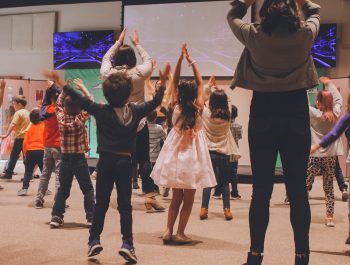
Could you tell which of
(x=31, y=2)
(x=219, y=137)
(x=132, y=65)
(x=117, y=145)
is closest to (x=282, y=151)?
(x=117, y=145)

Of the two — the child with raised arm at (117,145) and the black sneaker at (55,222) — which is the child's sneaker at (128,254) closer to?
the child with raised arm at (117,145)

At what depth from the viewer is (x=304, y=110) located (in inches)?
103

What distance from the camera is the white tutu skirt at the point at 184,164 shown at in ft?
13.5

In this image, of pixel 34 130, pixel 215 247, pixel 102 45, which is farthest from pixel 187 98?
pixel 102 45

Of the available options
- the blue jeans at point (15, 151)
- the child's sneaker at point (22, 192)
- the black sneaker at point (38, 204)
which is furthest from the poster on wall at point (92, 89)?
the black sneaker at point (38, 204)

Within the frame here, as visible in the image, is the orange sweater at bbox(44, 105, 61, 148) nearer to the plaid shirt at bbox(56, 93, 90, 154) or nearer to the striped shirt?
the plaid shirt at bbox(56, 93, 90, 154)

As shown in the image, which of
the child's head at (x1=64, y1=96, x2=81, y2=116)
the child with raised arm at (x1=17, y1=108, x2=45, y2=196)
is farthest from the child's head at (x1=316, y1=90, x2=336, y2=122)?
the child with raised arm at (x1=17, y1=108, x2=45, y2=196)

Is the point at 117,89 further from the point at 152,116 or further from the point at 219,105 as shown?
the point at 152,116

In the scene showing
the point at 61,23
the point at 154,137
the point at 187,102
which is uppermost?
the point at 61,23

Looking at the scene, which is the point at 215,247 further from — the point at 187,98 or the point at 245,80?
the point at 245,80

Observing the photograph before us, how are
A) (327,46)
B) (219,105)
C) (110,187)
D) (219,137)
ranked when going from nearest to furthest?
(110,187), (219,105), (219,137), (327,46)

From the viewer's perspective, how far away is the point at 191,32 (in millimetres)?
12375

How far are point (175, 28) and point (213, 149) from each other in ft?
24.8

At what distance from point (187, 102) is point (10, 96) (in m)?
9.69
